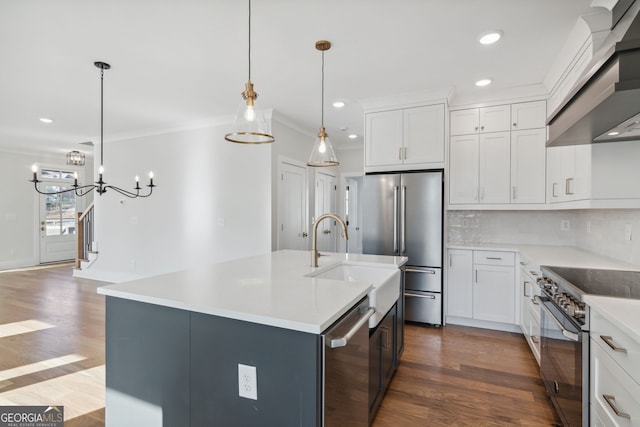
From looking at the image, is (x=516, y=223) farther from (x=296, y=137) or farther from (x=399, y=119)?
(x=296, y=137)

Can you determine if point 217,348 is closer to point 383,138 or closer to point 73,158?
point 383,138

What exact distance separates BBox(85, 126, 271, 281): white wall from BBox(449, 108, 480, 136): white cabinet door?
2.38m

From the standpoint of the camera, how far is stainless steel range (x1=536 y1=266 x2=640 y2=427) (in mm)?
1505

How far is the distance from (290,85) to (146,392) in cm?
299

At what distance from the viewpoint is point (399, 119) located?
12.2 feet

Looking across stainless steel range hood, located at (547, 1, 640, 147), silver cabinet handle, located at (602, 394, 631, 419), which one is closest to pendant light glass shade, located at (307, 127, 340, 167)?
stainless steel range hood, located at (547, 1, 640, 147)

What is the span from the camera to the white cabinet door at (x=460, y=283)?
3.50m

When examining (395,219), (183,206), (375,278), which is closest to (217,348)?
(375,278)

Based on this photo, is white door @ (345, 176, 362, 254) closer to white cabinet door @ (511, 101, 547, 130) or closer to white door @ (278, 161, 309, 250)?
white door @ (278, 161, 309, 250)

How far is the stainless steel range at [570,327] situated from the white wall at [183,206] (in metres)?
3.22

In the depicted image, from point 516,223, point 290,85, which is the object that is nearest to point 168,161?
point 290,85

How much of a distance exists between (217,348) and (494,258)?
311 cm

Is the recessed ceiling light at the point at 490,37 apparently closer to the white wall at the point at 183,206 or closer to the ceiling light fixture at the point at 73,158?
the white wall at the point at 183,206

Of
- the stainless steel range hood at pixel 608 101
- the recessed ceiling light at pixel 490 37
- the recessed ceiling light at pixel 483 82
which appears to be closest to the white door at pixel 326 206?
the recessed ceiling light at pixel 483 82
